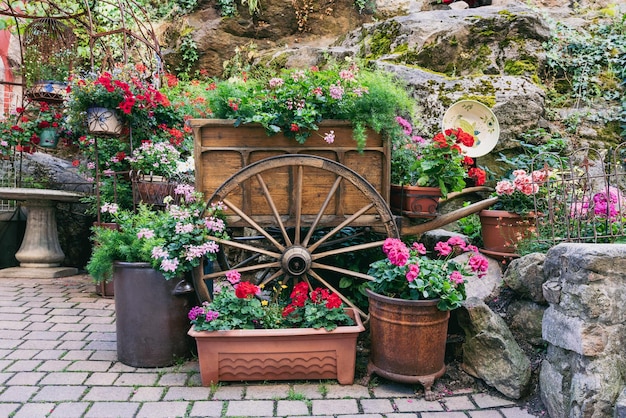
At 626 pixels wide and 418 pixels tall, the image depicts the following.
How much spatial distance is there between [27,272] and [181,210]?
340 cm

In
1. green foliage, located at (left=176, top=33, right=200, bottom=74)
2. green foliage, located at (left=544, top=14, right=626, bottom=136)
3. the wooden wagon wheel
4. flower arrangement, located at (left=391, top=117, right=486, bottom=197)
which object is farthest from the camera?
green foliage, located at (left=176, top=33, right=200, bottom=74)

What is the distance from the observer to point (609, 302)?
Result: 6.95 ft

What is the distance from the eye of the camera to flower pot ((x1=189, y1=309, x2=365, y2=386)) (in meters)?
2.59

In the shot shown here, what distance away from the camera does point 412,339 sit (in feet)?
8.29

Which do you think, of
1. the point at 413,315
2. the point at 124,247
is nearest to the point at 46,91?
the point at 124,247

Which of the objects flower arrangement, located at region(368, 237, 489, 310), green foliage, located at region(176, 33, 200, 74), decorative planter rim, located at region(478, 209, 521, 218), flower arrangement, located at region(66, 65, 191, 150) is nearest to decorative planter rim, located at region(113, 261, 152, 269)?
flower arrangement, located at region(368, 237, 489, 310)

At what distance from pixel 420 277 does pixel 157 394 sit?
1.50 m

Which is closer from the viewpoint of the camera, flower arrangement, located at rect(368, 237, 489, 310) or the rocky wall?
the rocky wall

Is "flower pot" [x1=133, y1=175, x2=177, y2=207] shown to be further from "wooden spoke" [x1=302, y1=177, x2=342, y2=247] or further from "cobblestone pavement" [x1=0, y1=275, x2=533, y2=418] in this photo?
"wooden spoke" [x1=302, y1=177, x2=342, y2=247]

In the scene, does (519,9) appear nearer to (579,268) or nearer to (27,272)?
(579,268)

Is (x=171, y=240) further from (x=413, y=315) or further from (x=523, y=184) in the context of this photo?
(x=523, y=184)

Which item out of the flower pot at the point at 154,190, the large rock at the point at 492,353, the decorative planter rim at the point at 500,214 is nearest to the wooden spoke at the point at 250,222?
the large rock at the point at 492,353

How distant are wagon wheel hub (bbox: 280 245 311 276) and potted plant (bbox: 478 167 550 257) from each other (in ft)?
4.59

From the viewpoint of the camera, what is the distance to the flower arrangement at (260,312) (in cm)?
263
